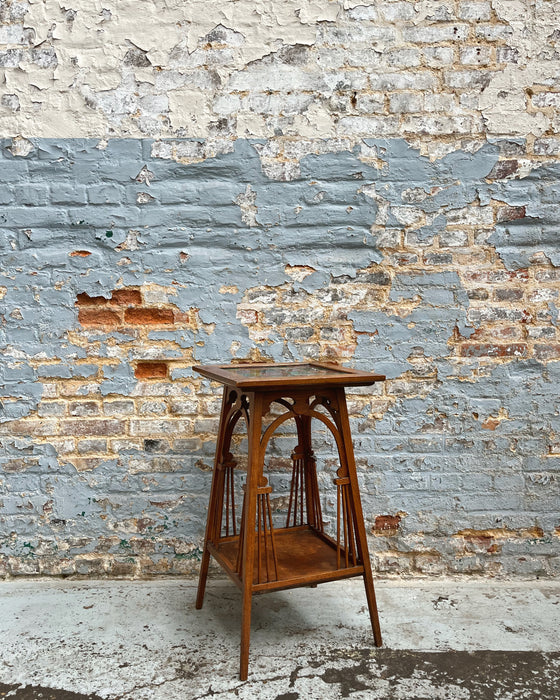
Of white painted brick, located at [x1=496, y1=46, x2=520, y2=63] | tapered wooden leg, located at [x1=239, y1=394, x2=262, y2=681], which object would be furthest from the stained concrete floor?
white painted brick, located at [x1=496, y1=46, x2=520, y2=63]

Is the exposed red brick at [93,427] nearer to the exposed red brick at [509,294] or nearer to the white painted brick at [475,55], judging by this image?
the exposed red brick at [509,294]

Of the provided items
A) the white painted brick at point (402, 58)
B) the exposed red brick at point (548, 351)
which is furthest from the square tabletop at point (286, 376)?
the white painted brick at point (402, 58)

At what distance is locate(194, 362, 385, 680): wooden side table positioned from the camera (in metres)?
2.14

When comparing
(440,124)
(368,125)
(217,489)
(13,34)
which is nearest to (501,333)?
(440,124)

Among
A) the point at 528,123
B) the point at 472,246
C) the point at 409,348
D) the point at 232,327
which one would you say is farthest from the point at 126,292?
the point at 528,123

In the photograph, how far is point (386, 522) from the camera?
286cm

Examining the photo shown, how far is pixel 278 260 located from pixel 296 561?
1.29 metres

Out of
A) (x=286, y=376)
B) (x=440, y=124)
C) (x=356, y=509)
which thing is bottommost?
(x=356, y=509)

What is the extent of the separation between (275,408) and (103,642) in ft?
3.85

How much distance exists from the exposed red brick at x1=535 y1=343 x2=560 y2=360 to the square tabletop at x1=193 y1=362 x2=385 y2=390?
0.95 meters

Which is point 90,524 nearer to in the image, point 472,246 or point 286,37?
point 472,246

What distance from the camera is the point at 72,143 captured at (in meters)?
2.75

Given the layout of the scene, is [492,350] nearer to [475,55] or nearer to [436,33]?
[475,55]

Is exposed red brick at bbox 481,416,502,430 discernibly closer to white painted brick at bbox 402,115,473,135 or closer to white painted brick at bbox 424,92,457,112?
white painted brick at bbox 402,115,473,135
